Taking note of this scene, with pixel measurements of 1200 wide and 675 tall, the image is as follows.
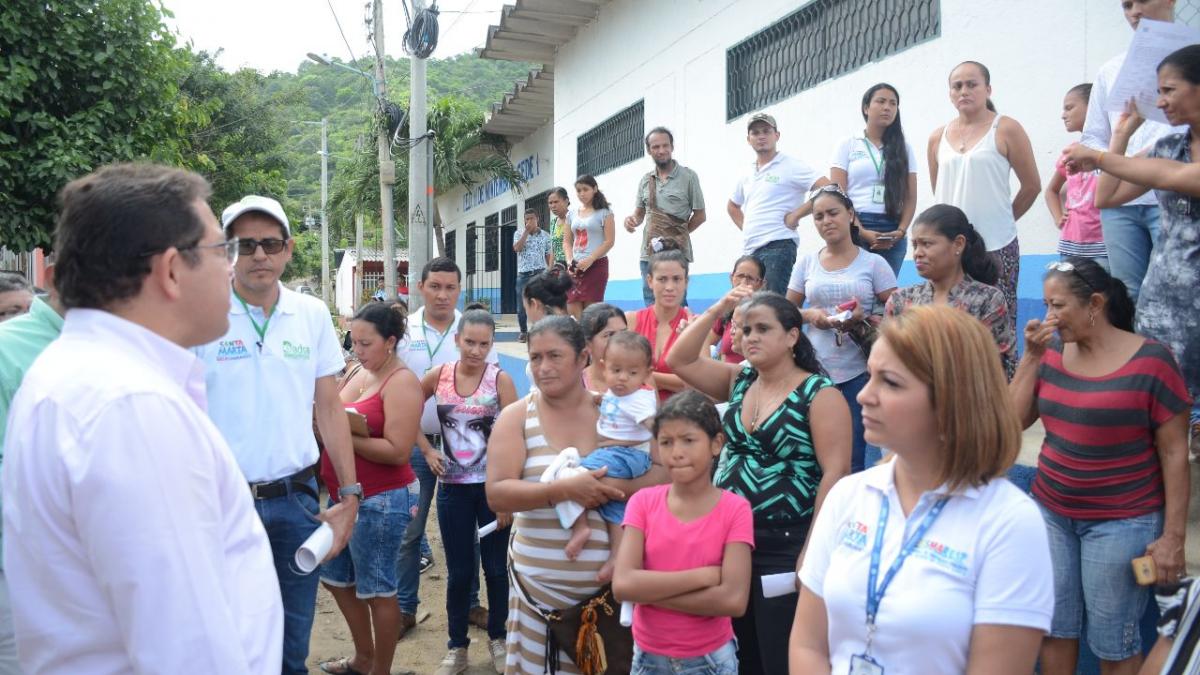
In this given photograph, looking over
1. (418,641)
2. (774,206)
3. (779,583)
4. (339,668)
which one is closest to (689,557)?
(779,583)

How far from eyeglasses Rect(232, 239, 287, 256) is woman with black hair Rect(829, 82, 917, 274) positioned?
132 inches

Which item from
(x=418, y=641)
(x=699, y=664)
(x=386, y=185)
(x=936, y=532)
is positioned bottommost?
(x=418, y=641)

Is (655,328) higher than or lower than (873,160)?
lower

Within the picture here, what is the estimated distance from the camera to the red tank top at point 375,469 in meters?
4.21

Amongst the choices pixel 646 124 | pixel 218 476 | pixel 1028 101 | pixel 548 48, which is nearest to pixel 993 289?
pixel 1028 101

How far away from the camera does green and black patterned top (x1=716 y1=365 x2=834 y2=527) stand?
3117mm

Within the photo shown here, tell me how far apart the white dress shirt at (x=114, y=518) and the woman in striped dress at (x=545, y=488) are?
1.95 metres

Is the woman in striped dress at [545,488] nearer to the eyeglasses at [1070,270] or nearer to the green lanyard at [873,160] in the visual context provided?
the eyeglasses at [1070,270]

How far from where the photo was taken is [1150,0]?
372 cm

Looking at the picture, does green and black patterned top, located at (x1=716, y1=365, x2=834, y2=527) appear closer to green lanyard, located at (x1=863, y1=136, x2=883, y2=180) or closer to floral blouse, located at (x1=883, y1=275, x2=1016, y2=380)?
floral blouse, located at (x1=883, y1=275, x2=1016, y2=380)

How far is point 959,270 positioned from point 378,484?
2.83 metres

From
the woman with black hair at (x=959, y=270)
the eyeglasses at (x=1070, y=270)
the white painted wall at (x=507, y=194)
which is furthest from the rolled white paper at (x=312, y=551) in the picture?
the white painted wall at (x=507, y=194)

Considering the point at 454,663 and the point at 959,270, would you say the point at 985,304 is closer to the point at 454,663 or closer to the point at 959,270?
the point at 959,270

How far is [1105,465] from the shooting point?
3025 mm
